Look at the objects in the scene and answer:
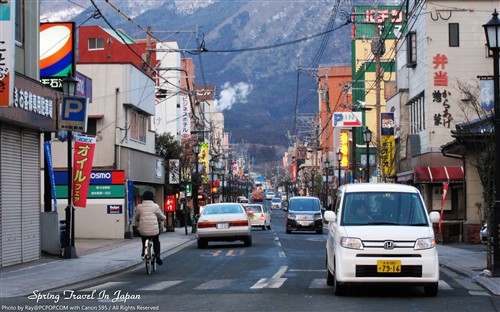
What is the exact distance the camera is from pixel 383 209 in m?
14.6

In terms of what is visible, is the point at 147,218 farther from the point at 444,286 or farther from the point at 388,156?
the point at 388,156

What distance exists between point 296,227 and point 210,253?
1790 cm

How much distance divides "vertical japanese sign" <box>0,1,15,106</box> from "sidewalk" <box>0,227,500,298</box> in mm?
4011

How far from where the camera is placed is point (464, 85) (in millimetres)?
40875

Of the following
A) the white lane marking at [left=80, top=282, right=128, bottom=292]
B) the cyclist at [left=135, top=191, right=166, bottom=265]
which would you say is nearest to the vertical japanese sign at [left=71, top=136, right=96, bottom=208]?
the cyclist at [left=135, top=191, right=166, bottom=265]

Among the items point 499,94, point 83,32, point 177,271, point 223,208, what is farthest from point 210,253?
point 83,32

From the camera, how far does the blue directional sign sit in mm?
24797

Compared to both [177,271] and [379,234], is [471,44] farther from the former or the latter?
[379,234]

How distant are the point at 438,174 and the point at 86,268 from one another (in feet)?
83.8

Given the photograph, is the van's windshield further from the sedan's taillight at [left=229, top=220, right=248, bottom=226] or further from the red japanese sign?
the red japanese sign

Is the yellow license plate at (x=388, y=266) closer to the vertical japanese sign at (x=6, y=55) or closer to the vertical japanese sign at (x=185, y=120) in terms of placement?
the vertical japanese sign at (x=6, y=55)

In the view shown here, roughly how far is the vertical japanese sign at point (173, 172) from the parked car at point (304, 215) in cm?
1089

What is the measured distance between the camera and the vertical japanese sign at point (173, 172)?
5400 centimetres

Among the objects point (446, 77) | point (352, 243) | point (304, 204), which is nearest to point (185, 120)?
point (304, 204)
